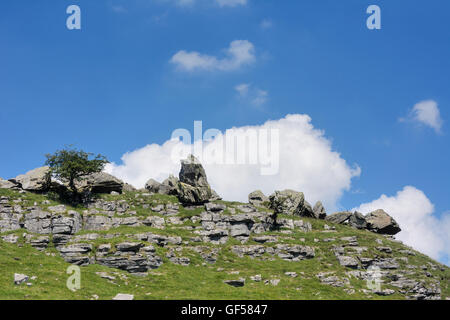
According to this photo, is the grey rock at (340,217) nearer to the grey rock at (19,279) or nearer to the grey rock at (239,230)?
the grey rock at (239,230)

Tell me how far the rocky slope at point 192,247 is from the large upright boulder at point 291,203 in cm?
31

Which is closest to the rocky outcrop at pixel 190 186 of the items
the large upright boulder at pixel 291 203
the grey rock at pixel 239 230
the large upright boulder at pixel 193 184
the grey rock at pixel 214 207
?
the large upright boulder at pixel 193 184

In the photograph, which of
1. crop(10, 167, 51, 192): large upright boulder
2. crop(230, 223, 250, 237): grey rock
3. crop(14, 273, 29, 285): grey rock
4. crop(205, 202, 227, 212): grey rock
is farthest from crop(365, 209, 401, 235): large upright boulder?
crop(10, 167, 51, 192): large upright boulder

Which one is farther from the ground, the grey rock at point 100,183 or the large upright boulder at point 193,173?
the large upright boulder at point 193,173

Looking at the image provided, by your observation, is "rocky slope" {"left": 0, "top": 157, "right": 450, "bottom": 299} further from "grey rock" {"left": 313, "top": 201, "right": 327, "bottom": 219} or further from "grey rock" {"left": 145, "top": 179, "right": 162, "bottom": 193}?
"grey rock" {"left": 313, "top": 201, "right": 327, "bottom": 219}

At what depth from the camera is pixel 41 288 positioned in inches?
1292

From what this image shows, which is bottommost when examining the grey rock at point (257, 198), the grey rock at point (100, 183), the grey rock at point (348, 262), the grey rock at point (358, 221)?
the grey rock at point (348, 262)

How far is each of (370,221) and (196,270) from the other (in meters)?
48.9

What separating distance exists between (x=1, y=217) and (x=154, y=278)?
30537 mm

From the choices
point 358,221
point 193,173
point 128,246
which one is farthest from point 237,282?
point 358,221

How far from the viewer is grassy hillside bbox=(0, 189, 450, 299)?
120ft

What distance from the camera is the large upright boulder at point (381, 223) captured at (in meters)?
77.8
